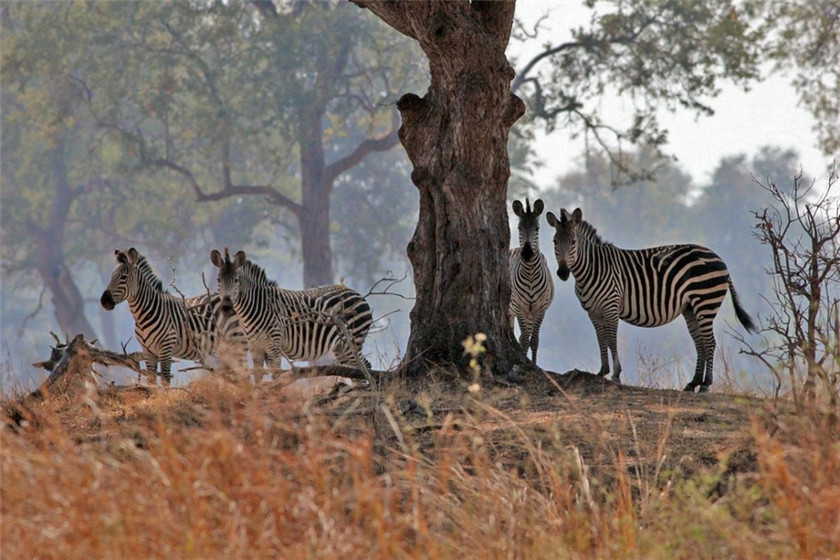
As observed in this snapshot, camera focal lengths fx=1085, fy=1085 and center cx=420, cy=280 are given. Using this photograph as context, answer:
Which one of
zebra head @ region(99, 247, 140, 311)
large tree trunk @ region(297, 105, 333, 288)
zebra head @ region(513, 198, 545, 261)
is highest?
large tree trunk @ region(297, 105, 333, 288)

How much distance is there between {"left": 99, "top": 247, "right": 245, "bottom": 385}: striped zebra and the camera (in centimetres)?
1242

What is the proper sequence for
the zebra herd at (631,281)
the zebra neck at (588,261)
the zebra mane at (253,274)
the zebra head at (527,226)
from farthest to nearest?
the zebra mane at (253,274)
the zebra neck at (588,261)
the zebra herd at (631,281)
the zebra head at (527,226)

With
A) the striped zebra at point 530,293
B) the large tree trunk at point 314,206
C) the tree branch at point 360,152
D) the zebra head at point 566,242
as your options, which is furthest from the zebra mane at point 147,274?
the tree branch at point 360,152

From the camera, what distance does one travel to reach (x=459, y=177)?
997 centimetres

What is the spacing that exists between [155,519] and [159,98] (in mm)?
26847

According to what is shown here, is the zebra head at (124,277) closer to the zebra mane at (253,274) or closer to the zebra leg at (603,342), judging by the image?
the zebra mane at (253,274)

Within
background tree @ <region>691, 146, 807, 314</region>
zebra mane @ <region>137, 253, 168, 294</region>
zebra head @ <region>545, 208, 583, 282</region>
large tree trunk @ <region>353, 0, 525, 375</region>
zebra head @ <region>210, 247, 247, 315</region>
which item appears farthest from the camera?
background tree @ <region>691, 146, 807, 314</region>

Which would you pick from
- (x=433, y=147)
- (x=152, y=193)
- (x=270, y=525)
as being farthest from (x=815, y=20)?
(x=152, y=193)

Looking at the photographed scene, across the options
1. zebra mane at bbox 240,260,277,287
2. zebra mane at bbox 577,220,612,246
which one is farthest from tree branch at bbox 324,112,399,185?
zebra mane at bbox 577,220,612,246

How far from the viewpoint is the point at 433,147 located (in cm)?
1016

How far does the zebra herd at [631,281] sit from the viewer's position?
12.1 m

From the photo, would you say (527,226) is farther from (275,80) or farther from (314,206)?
(275,80)

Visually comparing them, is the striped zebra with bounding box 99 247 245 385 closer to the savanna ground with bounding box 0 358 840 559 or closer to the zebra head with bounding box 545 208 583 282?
the zebra head with bounding box 545 208 583 282

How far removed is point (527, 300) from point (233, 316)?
135 inches
